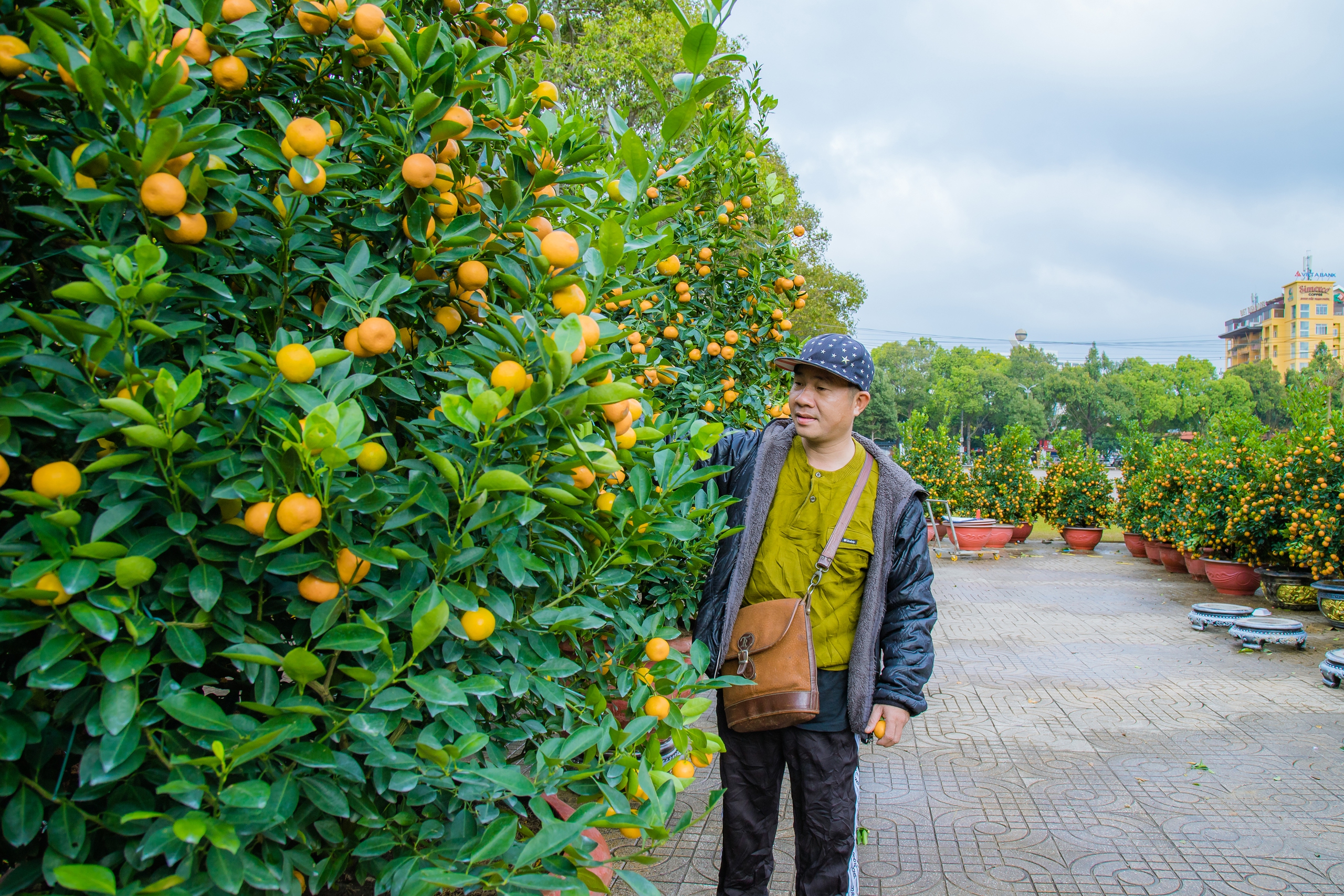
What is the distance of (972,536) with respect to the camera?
14.5 meters

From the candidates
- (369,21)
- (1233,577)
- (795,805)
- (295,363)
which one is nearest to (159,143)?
(295,363)

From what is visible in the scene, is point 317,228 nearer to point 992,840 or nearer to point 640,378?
point 640,378

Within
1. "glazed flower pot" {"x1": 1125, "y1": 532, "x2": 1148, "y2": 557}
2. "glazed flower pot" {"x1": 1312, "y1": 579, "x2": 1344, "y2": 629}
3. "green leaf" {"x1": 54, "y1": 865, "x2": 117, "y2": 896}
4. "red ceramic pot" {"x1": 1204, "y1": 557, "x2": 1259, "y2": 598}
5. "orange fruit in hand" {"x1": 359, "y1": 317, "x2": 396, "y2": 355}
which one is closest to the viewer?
"green leaf" {"x1": 54, "y1": 865, "x2": 117, "y2": 896}

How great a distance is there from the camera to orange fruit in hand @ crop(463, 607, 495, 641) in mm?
1156

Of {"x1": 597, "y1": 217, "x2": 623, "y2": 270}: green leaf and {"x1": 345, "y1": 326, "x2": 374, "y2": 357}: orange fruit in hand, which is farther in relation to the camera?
{"x1": 597, "y1": 217, "x2": 623, "y2": 270}: green leaf

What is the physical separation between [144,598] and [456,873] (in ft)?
1.78

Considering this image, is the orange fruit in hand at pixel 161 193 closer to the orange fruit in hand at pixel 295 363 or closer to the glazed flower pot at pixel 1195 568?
the orange fruit in hand at pixel 295 363

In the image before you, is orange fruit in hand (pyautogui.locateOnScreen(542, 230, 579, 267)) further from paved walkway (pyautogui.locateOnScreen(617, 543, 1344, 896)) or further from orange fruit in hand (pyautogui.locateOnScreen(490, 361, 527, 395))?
paved walkway (pyautogui.locateOnScreen(617, 543, 1344, 896))

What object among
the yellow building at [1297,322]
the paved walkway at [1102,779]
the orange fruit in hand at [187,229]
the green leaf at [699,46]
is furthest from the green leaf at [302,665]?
the yellow building at [1297,322]

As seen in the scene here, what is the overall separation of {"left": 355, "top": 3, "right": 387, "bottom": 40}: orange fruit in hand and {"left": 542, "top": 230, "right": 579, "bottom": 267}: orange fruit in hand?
0.41 meters

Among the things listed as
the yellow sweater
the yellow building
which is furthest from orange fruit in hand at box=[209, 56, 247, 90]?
the yellow building

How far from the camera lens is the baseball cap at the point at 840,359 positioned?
2.54m

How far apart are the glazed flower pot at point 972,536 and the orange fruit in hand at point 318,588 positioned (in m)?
14.6

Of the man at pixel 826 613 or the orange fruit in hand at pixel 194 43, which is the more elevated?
the orange fruit in hand at pixel 194 43
